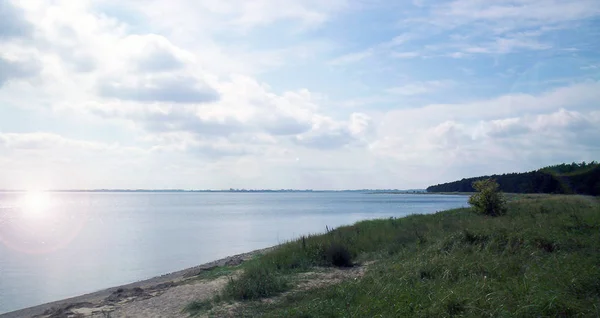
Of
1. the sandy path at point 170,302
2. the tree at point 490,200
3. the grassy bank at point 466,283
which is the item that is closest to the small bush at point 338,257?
the grassy bank at point 466,283

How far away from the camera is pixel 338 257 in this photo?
1538 centimetres

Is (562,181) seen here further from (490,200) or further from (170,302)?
(170,302)

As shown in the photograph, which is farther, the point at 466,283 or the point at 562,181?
the point at 562,181

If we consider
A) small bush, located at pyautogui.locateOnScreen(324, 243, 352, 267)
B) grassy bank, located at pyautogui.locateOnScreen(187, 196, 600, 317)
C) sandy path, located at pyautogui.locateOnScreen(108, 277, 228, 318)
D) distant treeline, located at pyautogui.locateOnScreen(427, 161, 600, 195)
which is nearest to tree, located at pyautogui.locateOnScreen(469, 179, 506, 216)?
grassy bank, located at pyautogui.locateOnScreen(187, 196, 600, 317)

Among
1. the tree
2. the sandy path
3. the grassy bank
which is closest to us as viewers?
the grassy bank

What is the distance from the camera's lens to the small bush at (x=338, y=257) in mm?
15344

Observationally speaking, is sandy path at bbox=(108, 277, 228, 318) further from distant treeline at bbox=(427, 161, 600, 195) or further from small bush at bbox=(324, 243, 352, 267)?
distant treeline at bbox=(427, 161, 600, 195)

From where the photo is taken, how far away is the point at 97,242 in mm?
37531

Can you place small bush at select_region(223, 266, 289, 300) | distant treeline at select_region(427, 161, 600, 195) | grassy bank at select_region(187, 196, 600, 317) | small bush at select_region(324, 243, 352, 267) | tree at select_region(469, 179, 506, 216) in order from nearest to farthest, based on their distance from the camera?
grassy bank at select_region(187, 196, 600, 317) < small bush at select_region(223, 266, 289, 300) < small bush at select_region(324, 243, 352, 267) < tree at select_region(469, 179, 506, 216) < distant treeline at select_region(427, 161, 600, 195)

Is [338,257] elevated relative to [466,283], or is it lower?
lower

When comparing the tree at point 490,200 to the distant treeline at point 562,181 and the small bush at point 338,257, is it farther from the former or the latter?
the distant treeline at point 562,181

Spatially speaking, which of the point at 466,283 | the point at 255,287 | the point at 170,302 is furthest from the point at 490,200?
the point at 466,283

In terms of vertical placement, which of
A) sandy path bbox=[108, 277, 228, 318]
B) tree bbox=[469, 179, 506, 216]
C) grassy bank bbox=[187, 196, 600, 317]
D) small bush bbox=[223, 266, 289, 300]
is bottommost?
sandy path bbox=[108, 277, 228, 318]

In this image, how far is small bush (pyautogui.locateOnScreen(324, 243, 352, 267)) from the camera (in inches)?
604
